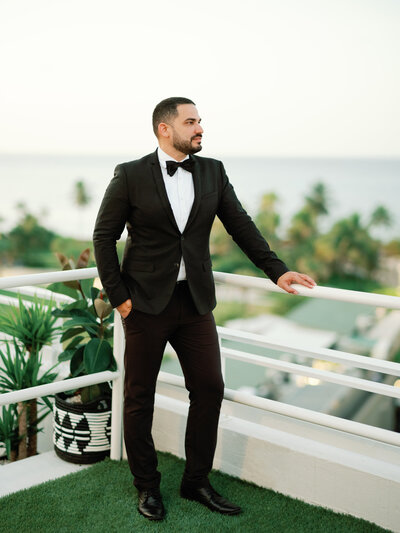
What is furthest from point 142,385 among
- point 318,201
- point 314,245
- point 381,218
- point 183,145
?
point 381,218

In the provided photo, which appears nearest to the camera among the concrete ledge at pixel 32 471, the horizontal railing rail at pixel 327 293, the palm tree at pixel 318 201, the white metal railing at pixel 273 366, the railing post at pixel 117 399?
the horizontal railing rail at pixel 327 293

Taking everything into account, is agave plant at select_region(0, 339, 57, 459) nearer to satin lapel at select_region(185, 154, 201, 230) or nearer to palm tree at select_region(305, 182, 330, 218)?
satin lapel at select_region(185, 154, 201, 230)

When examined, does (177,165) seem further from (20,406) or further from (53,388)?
(20,406)

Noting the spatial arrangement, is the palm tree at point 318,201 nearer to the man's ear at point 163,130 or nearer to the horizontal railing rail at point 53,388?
the horizontal railing rail at point 53,388

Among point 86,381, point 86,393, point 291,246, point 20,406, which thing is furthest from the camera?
point 291,246

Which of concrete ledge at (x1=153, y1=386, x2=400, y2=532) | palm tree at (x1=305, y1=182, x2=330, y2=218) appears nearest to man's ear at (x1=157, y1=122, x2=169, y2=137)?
concrete ledge at (x1=153, y1=386, x2=400, y2=532)

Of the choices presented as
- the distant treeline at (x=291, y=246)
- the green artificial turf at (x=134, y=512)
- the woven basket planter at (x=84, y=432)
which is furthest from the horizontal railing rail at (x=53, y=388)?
the distant treeline at (x=291, y=246)

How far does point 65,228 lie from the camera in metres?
64.8

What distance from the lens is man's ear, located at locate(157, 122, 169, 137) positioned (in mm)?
2408

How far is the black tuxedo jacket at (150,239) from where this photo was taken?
2.38 meters

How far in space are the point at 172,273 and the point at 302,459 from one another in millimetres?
891

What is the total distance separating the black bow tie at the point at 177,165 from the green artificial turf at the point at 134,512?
1238mm

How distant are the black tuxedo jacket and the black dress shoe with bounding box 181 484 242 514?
69cm

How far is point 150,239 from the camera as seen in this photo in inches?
94.6
